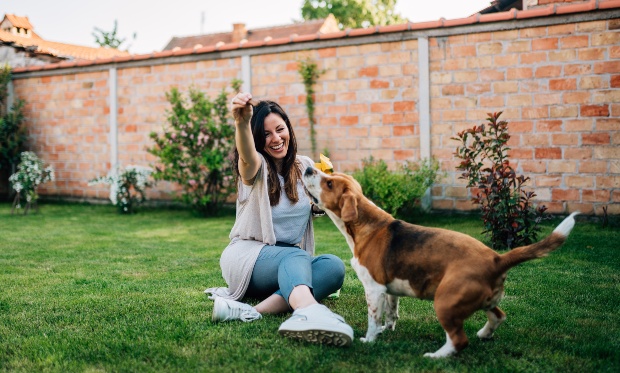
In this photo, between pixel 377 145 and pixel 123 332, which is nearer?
pixel 123 332

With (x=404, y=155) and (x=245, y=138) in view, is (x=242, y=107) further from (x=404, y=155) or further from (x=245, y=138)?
(x=404, y=155)

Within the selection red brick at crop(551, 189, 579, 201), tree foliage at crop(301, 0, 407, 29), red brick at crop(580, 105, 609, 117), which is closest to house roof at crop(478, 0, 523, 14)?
red brick at crop(580, 105, 609, 117)

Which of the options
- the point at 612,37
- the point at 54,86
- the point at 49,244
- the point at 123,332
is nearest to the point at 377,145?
the point at 612,37

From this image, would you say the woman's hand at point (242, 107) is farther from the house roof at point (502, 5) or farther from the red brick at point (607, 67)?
the house roof at point (502, 5)

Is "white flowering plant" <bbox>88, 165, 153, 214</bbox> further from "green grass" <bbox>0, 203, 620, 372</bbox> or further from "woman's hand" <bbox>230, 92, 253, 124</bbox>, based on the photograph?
"woman's hand" <bbox>230, 92, 253, 124</bbox>

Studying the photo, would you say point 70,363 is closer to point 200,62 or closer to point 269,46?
point 269,46

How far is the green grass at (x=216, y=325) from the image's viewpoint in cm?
271

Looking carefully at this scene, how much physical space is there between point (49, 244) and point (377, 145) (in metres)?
4.83

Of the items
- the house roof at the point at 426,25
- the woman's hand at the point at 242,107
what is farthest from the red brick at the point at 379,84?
the woman's hand at the point at 242,107

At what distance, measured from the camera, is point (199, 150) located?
952 centimetres

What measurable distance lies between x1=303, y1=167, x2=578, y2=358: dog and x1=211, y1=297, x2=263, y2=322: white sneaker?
75 centimetres

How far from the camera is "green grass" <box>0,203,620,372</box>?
271 centimetres

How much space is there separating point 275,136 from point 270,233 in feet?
2.11

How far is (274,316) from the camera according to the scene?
3531 millimetres
